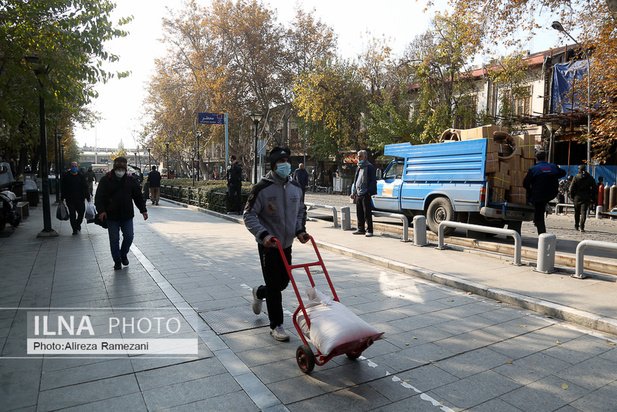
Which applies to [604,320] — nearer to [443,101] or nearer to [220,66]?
[443,101]

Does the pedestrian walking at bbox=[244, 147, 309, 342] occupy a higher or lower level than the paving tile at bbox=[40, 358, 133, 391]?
higher

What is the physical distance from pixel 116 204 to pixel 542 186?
781 cm

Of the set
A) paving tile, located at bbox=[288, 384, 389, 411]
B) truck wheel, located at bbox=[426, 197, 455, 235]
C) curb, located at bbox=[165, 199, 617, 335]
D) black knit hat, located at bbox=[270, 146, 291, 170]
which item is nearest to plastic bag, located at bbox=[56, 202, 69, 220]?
curb, located at bbox=[165, 199, 617, 335]

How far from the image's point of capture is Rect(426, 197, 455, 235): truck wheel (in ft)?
33.4

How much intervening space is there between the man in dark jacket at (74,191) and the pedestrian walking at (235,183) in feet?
15.1

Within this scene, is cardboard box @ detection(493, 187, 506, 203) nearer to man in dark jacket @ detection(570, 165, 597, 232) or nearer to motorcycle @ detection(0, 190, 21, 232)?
man in dark jacket @ detection(570, 165, 597, 232)

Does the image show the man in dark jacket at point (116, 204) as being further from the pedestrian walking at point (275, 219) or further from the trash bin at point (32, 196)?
the trash bin at point (32, 196)

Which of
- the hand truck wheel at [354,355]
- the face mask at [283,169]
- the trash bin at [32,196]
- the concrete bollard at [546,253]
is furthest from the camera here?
the trash bin at [32,196]

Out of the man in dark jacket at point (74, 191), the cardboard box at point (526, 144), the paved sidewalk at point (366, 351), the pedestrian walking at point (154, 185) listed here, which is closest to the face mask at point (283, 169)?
the paved sidewalk at point (366, 351)

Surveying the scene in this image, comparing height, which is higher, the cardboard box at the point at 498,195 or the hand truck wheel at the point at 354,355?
the cardboard box at the point at 498,195

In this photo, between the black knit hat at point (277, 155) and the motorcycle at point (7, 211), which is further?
the motorcycle at point (7, 211)

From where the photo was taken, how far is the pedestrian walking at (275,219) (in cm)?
414

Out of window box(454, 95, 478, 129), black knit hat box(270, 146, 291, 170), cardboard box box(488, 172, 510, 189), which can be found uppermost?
window box(454, 95, 478, 129)

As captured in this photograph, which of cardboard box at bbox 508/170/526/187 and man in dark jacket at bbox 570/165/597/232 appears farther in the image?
man in dark jacket at bbox 570/165/597/232
